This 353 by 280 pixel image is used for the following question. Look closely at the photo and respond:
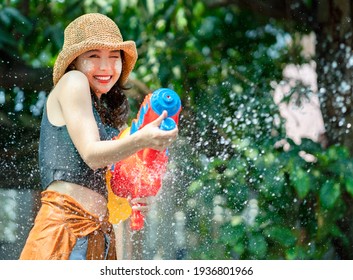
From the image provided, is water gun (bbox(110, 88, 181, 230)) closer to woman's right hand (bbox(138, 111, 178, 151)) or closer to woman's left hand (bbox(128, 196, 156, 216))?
woman's left hand (bbox(128, 196, 156, 216))

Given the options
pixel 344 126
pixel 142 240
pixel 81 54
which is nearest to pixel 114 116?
pixel 81 54

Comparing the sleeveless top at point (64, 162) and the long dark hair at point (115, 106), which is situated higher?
the long dark hair at point (115, 106)

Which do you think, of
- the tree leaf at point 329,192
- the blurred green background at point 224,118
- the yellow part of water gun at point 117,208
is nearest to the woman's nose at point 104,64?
the yellow part of water gun at point 117,208

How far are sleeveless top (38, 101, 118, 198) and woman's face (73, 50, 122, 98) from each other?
87mm

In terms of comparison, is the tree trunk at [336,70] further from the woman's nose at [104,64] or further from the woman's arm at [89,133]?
the woman's arm at [89,133]

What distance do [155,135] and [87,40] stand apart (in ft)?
1.27

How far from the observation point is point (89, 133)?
5.83 feet

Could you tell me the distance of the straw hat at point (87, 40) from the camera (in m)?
1.91

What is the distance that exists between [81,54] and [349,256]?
1696mm

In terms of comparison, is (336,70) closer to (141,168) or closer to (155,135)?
(141,168)

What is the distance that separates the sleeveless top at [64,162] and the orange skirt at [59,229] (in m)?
0.05

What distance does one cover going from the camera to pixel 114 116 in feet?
6.72

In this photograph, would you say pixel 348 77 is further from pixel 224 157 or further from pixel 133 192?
pixel 133 192

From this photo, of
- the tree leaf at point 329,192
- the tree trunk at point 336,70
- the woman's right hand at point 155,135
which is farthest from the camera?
the tree trunk at point 336,70
